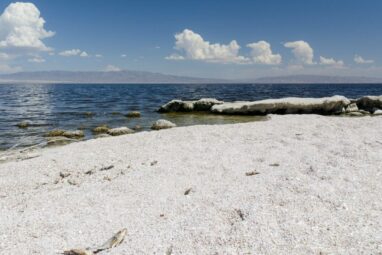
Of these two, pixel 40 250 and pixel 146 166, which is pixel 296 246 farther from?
pixel 146 166

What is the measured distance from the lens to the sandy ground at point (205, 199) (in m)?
5.86

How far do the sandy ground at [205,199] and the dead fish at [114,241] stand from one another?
125mm

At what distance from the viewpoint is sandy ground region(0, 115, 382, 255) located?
19.2ft

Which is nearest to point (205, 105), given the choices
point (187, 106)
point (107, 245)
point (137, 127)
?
point (187, 106)

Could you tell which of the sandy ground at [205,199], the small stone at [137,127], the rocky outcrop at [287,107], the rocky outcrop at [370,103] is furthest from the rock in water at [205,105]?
the sandy ground at [205,199]

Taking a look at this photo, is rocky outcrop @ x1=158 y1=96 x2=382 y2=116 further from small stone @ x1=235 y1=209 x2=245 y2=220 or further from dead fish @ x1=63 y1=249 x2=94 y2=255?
dead fish @ x1=63 y1=249 x2=94 y2=255

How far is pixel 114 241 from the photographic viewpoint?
5992 mm

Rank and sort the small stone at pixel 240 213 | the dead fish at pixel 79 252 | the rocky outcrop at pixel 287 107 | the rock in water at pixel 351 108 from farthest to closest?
1. the rock in water at pixel 351 108
2. the rocky outcrop at pixel 287 107
3. the small stone at pixel 240 213
4. the dead fish at pixel 79 252

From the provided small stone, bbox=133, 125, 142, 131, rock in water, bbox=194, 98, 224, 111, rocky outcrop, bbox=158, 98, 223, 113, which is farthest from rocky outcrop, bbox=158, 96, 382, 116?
small stone, bbox=133, 125, 142, 131

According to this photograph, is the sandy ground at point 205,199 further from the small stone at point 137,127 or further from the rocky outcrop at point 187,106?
the rocky outcrop at point 187,106

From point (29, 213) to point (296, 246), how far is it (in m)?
5.51

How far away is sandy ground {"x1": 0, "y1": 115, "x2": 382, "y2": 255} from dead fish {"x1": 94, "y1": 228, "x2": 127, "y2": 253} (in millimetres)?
125

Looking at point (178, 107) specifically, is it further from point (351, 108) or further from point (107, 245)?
point (107, 245)

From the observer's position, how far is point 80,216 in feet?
23.8
